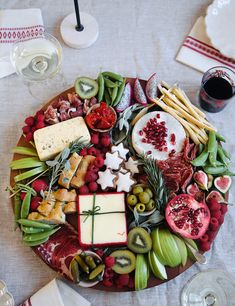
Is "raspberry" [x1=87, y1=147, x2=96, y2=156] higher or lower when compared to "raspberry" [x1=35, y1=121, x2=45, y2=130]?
lower

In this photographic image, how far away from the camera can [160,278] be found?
1.14 m

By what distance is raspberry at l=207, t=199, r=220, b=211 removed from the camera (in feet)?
3.92

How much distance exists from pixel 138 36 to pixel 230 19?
31cm

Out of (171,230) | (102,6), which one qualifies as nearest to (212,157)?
(171,230)

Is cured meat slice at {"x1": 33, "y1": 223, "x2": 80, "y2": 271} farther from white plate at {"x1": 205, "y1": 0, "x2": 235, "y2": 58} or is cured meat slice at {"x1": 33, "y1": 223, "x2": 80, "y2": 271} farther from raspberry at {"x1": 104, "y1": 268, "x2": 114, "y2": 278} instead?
white plate at {"x1": 205, "y1": 0, "x2": 235, "y2": 58}

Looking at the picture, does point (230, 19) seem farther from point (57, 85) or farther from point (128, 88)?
point (57, 85)

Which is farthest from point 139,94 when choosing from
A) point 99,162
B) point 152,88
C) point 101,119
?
point 99,162

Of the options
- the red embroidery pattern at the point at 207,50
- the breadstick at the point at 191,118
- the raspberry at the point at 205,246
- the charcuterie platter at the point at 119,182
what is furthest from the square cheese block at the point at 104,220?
the red embroidery pattern at the point at 207,50

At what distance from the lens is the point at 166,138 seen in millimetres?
1288

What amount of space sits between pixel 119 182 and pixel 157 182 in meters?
0.10

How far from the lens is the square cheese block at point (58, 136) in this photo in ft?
4.08

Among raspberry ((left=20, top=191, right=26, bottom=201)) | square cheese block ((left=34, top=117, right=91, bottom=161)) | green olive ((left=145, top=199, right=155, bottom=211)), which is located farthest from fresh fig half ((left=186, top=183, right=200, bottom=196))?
raspberry ((left=20, top=191, right=26, bottom=201))

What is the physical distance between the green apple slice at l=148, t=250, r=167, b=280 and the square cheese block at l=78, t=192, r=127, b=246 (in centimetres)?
8

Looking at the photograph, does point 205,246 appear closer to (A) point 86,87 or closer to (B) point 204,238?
(B) point 204,238
